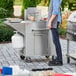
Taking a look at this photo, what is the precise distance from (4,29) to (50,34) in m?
5.58

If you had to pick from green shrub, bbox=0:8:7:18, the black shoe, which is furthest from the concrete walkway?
green shrub, bbox=0:8:7:18

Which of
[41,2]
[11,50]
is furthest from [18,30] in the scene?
[41,2]

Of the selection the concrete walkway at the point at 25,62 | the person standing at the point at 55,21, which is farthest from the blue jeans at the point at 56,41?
the concrete walkway at the point at 25,62

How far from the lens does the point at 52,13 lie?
9492 mm

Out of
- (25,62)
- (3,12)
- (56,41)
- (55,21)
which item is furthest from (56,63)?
(3,12)

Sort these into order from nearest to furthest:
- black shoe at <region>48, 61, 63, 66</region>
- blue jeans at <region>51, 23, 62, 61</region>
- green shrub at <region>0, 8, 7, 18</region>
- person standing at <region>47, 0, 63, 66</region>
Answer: person standing at <region>47, 0, 63, 66</region>
blue jeans at <region>51, 23, 62, 61</region>
black shoe at <region>48, 61, 63, 66</region>
green shrub at <region>0, 8, 7, 18</region>

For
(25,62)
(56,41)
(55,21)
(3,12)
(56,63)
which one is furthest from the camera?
(3,12)

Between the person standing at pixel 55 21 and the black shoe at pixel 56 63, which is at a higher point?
the person standing at pixel 55 21

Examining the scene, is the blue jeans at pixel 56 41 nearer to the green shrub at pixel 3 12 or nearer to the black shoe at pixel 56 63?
the black shoe at pixel 56 63

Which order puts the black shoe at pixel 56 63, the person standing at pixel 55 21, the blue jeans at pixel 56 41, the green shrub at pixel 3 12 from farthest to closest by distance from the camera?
the green shrub at pixel 3 12 < the black shoe at pixel 56 63 < the blue jeans at pixel 56 41 < the person standing at pixel 55 21

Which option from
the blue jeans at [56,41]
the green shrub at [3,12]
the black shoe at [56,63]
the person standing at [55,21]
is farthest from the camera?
the green shrub at [3,12]

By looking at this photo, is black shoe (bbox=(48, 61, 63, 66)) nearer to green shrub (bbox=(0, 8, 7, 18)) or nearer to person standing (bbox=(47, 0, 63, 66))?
person standing (bbox=(47, 0, 63, 66))

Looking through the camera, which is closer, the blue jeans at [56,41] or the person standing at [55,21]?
the person standing at [55,21]

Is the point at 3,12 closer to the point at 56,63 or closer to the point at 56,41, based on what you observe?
the point at 56,63
